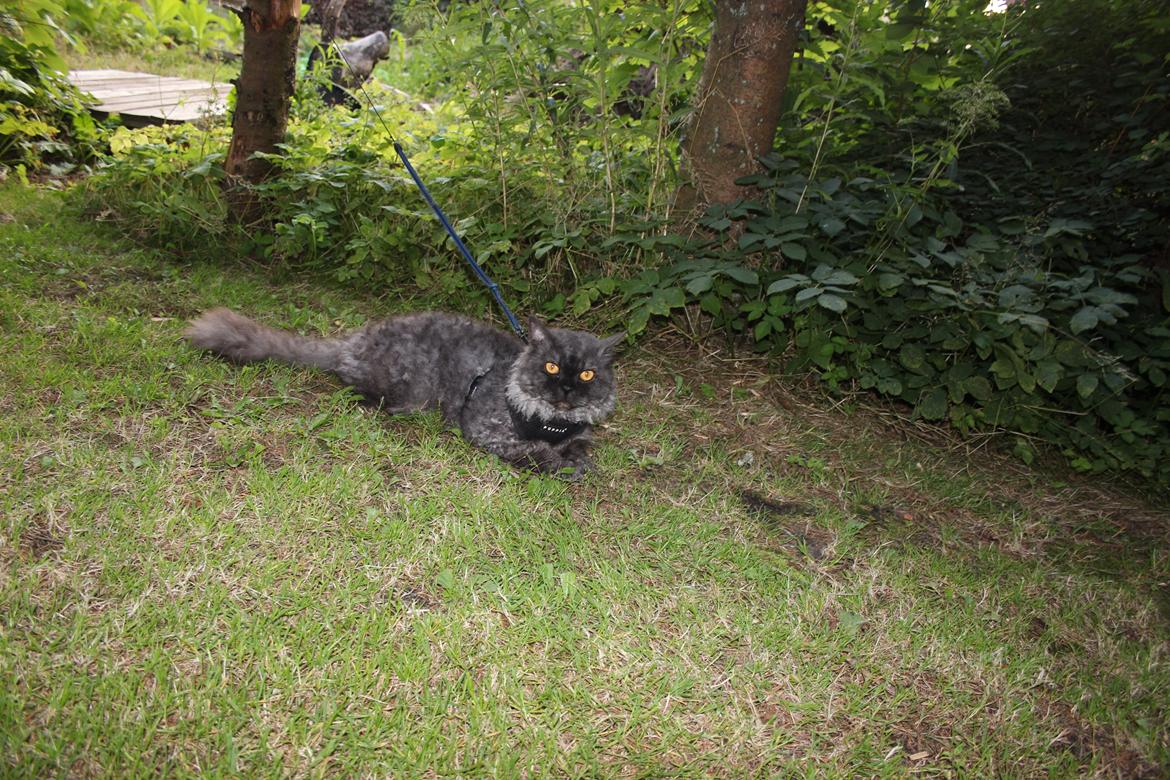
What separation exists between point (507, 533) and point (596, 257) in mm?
2419

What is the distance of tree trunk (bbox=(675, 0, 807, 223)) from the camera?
3.84 metres

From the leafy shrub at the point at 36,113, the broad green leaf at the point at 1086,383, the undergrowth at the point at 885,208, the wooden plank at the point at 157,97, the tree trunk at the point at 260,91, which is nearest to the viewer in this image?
the broad green leaf at the point at 1086,383

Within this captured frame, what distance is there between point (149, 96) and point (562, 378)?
8.29m

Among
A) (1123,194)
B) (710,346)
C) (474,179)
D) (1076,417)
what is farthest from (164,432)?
(1123,194)

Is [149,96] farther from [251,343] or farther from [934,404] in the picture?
[934,404]

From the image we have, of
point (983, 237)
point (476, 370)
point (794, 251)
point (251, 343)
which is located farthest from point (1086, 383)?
point (251, 343)

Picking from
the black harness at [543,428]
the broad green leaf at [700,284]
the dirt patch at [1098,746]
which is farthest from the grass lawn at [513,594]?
the broad green leaf at [700,284]

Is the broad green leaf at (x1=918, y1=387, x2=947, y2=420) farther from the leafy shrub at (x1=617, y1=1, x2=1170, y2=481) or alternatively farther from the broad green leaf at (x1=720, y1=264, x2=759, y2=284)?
the broad green leaf at (x1=720, y1=264, x2=759, y2=284)

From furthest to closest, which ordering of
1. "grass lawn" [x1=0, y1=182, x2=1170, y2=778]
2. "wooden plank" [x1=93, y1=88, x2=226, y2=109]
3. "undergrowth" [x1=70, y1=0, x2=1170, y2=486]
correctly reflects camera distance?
"wooden plank" [x1=93, y1=88, x2=226, y2=109] → "undergrowth" [x1=70, y1=0, x2=1170, y2=486] → "grass lawn" [x1=0, y1=182, x2=1170, y2=778]

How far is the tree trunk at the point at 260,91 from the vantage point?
15.0ft

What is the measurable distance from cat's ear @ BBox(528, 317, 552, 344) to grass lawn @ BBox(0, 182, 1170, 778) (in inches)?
28.5

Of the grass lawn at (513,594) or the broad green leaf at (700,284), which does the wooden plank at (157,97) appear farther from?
the broad green leaf at (700,284)

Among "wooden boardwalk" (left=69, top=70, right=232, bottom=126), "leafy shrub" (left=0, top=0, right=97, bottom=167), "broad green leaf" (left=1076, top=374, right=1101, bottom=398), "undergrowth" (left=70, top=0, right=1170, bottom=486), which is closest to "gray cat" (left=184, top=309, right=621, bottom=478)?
"undergrowth" (left=70, top=0, right=1170, bottom=486)

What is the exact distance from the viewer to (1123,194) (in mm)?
3859
